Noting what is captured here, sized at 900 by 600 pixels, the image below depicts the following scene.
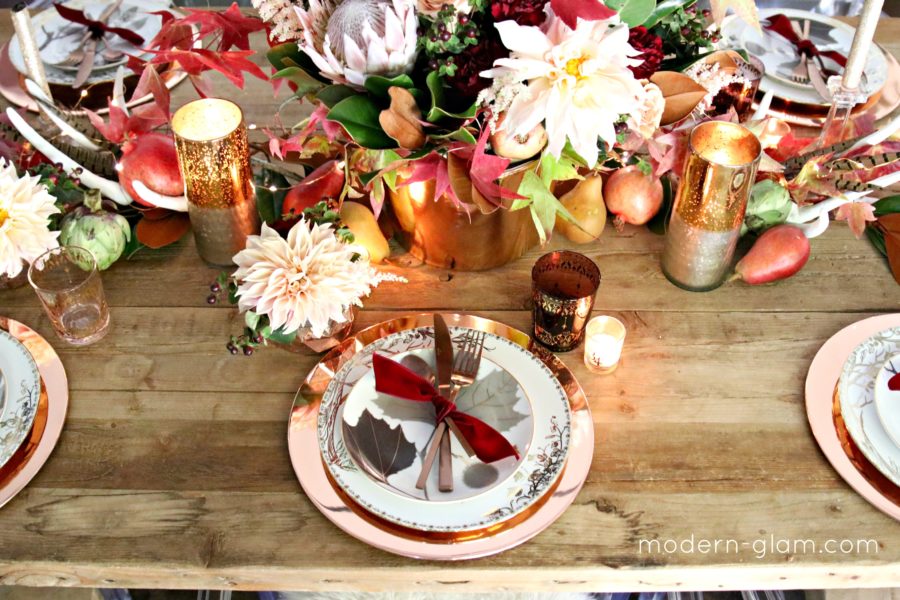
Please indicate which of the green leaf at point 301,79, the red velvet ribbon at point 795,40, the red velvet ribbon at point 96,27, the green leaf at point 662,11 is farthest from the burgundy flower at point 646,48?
the red velvet ribbon at point 96,27

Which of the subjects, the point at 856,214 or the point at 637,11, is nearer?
the point at 637,11

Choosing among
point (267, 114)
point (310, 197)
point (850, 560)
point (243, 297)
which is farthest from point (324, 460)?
point (267, 114)

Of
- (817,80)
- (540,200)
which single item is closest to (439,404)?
(540,200)

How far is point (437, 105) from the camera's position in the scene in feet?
2.62

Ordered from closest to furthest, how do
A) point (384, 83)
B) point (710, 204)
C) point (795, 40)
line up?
point (384, 83) < point (710, 204) < point (795, 40)

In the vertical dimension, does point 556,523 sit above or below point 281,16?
below

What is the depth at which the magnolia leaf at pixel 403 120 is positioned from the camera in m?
0.76

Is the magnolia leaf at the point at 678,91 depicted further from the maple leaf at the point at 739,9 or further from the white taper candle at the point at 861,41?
the white taper candle at the point at 861,41

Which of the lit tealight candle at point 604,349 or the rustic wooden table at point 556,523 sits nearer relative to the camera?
the rustic wooden table at point 556,523

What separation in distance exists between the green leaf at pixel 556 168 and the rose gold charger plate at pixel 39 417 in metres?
0.56

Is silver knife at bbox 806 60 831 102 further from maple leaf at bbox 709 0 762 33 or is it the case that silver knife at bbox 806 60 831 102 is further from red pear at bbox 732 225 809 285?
maple leaf at bbox 709 0 762 33

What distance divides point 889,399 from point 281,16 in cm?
73

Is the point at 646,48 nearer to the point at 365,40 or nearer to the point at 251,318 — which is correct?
the point at 365,40

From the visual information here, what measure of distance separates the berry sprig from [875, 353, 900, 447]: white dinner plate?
0.53 meters
